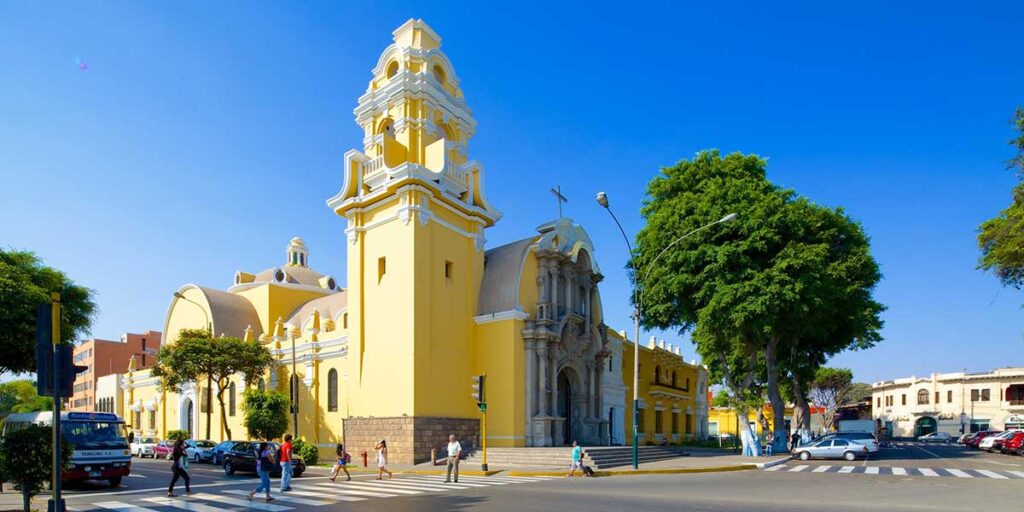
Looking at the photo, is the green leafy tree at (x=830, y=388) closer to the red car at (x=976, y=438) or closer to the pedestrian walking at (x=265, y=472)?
the red car at (x=976, y=438)

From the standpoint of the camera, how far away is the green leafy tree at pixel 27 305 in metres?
21.2

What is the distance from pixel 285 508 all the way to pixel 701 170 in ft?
89.4

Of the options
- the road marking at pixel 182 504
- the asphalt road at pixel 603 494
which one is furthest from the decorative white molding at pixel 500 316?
the road marking at pixel 182 504

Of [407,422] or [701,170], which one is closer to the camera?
[407,422]

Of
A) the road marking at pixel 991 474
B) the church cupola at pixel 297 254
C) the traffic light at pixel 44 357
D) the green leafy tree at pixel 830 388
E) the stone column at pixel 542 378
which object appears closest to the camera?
the traffic light at pixel 44 357

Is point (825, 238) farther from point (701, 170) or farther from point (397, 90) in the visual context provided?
point (397, 90)

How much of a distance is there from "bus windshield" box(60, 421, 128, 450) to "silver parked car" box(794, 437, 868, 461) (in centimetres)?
2910

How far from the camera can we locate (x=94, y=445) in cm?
2023

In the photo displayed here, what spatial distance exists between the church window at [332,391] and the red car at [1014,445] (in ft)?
127

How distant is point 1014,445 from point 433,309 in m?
35.1

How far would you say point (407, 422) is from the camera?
27.5 m

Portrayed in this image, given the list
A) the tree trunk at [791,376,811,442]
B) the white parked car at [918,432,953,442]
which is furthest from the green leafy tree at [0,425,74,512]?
the white parked car at [918,432,953,442]

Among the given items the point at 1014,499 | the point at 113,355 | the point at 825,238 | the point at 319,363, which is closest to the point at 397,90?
the point at 319,363

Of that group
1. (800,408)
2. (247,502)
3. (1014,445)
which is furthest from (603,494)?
(1014,445)
